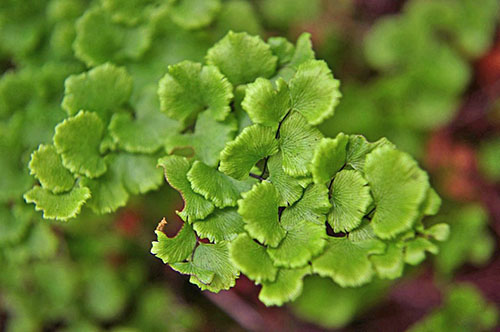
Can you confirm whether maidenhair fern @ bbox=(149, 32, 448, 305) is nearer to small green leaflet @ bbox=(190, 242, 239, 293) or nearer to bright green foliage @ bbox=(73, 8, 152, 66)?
small green leaflet @ bbox=(190, 242, 239, 293)

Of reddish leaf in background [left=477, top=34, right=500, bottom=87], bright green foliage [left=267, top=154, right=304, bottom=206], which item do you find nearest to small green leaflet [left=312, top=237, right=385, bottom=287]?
bright green foliage [left=267, top=154, right=304, bottom=206]

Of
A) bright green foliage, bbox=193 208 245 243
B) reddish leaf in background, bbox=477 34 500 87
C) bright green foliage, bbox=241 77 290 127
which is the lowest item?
reddish leaf in background, bbox=477 34 500 87

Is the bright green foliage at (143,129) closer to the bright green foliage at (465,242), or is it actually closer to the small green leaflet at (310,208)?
the small green leaflet at (310,208)

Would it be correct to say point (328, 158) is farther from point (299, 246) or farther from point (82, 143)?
point (82, 143)

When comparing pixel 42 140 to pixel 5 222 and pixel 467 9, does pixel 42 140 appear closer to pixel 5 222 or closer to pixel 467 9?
pixel 5 222

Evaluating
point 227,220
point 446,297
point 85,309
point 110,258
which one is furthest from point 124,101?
point 446,297
